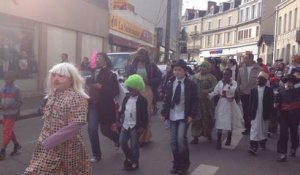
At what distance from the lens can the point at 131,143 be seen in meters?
6.93

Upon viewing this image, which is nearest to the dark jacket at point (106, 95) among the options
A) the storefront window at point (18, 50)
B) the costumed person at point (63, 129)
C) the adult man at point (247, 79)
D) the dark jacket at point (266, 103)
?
the dark jacket at point (266, 103)

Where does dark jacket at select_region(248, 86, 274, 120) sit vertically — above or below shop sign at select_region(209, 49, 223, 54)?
below

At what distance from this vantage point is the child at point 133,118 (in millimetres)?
6871

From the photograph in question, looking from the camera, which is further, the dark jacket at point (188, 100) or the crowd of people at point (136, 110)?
the dark jacket at point (188, 100)

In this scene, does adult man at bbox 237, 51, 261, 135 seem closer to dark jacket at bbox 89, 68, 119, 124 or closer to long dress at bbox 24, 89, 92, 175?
dark jacket at bbox 89, 68, 119, 124

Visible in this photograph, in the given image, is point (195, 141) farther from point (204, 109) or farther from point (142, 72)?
point (142, 72)

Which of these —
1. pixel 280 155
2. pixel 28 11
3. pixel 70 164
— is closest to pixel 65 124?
pixel 70 164

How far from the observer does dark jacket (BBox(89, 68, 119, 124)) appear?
7355 millimetres

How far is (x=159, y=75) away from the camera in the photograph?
924 centimetres

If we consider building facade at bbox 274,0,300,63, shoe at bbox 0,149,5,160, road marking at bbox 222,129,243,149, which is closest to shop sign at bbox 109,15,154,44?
building facade at bbox 274,0,300,63

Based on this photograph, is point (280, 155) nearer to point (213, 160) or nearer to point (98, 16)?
point (213, 160)

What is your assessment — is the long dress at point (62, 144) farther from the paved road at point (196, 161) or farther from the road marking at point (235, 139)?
the road marking at point (235, 139)

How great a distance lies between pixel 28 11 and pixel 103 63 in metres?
10.5

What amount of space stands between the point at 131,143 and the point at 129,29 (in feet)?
83.2
